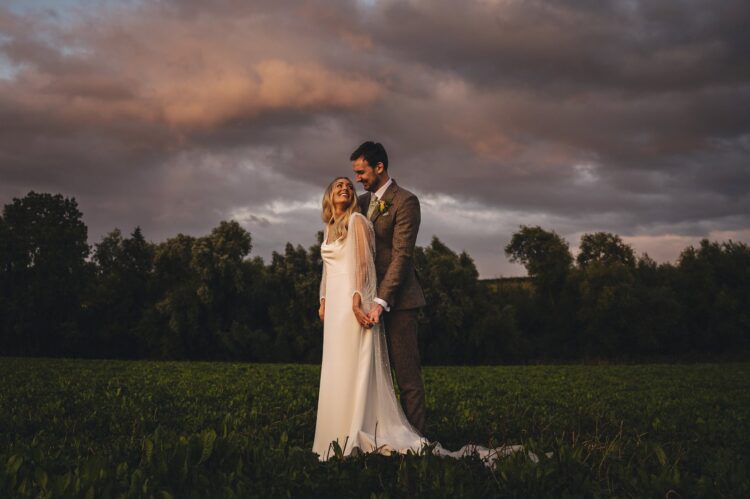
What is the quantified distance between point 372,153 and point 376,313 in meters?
1.79

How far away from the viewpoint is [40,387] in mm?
12773

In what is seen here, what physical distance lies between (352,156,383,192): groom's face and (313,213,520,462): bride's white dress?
18.2 inches

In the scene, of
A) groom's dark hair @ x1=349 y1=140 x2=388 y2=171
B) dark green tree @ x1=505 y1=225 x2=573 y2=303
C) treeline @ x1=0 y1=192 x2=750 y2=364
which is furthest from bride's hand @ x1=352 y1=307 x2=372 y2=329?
dark green tree @ x1=505 y1=225 x2=573 y2=303

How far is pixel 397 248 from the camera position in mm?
6074

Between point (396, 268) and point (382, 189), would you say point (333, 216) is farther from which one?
point (396, 268)

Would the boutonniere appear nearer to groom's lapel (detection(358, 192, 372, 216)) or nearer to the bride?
the bride

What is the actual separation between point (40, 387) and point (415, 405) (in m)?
10.7

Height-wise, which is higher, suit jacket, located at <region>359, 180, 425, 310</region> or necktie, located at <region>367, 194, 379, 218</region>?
necktie, located at <region>367, 194, 379, 218</region>

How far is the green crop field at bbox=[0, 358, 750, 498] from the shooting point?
391 centimetres

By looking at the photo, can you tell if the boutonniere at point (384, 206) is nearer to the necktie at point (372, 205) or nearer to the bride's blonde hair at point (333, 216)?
the necktie at point (372, 205)

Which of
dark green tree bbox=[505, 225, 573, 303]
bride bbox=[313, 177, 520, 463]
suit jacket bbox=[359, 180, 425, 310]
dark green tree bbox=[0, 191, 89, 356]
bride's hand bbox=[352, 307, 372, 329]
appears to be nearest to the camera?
bride bbox=[313, 177, 520, 463]

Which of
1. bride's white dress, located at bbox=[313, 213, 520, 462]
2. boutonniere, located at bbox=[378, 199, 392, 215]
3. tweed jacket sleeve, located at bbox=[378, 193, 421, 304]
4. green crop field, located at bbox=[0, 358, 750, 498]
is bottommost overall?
green crop field, located at bbox=[0, 358, 750, 498]

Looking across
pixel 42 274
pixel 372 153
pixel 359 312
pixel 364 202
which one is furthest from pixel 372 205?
pixel 42 274

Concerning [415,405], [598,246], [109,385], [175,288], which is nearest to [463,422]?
[415,405]
